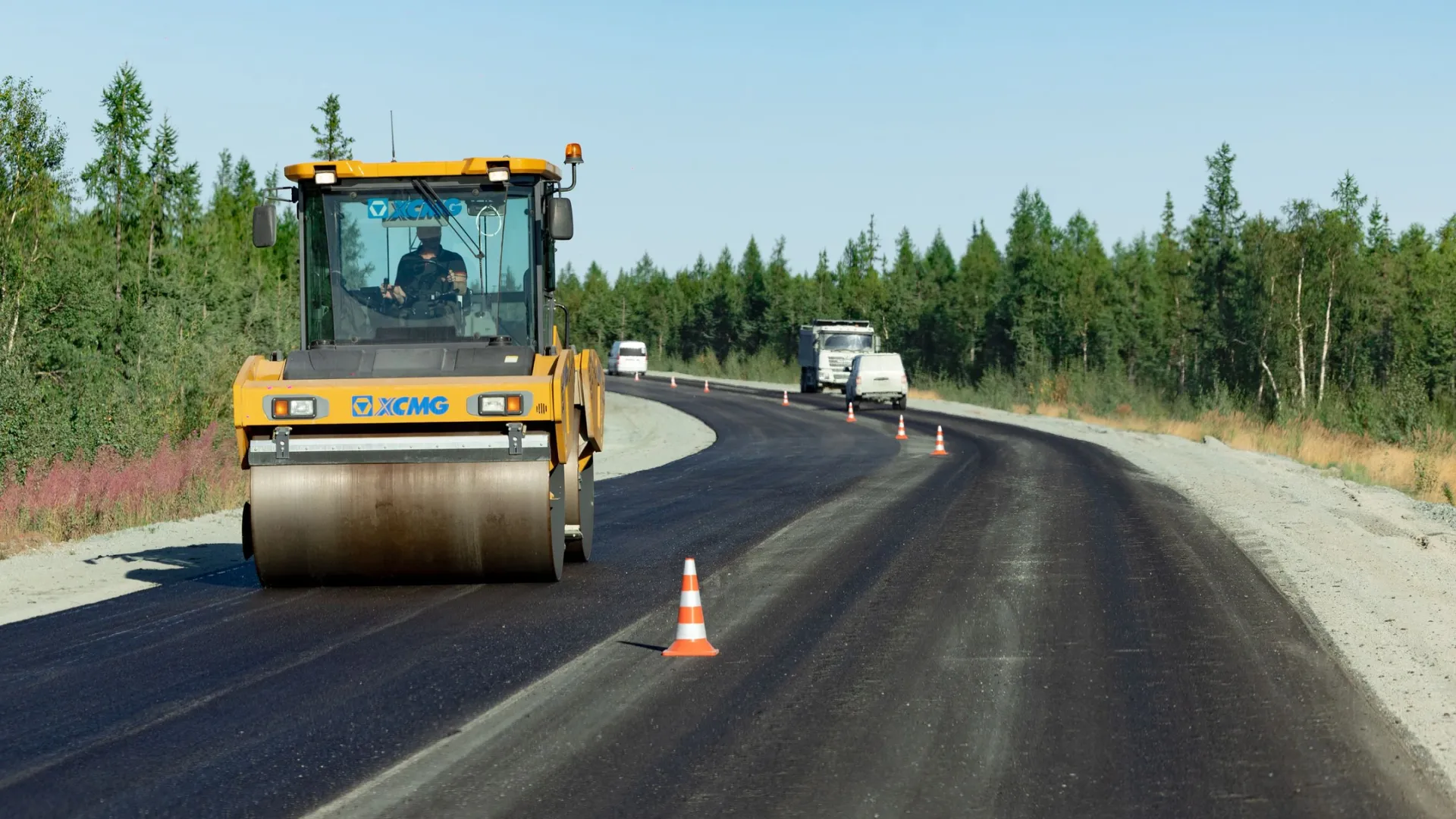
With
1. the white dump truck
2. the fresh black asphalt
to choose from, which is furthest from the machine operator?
the white dump truck

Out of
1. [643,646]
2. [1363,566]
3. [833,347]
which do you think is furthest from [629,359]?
[643,646]

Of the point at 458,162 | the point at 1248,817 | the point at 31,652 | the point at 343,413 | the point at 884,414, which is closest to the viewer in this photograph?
the point at 1248,817

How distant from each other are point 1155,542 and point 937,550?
7.99 ft

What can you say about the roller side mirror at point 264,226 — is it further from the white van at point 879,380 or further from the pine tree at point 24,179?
the white van at point 879,380

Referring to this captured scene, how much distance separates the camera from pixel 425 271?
11727 millimetres

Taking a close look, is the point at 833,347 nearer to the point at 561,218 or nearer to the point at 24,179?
the point at 24,179

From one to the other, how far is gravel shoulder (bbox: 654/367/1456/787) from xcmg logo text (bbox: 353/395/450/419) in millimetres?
6256

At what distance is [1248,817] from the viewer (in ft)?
17.5

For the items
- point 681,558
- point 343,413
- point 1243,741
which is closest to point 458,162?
point 343,413

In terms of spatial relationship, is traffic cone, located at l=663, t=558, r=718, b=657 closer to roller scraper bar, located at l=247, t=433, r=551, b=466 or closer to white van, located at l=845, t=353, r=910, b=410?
roller scraper bar, located at l=247, t=433, r=551, b=466

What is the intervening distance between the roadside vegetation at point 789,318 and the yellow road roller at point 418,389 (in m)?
0.95

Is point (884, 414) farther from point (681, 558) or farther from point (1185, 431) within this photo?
point (681, 558)

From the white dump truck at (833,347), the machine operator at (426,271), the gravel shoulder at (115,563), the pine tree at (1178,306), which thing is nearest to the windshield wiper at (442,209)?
the machine operator at (426,271)

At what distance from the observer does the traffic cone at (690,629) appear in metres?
8.66
